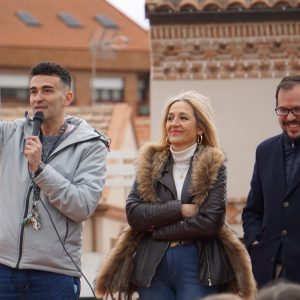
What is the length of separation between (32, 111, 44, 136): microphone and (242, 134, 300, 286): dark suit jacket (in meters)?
1.30

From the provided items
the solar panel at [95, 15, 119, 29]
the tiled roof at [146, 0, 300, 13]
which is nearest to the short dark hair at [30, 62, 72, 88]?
the tiled roof at [146, 0, 300, 13]

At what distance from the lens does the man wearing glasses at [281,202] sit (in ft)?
19.2

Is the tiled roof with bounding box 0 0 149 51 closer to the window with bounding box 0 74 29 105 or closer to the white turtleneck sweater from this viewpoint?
the window with bounding box 0 74 29 105

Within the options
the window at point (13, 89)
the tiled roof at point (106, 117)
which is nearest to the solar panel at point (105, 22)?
the window at point (13, 89)

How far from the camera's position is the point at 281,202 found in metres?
5.88

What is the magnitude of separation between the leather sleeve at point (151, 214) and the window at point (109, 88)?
5010 cm

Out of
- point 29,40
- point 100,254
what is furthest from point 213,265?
point 29,40

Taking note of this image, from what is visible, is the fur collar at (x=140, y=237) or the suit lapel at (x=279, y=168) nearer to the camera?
the fur collar at (x=140, y=237)

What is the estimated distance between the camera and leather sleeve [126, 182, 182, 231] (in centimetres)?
572

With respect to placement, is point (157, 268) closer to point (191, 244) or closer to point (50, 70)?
point (191, 244)

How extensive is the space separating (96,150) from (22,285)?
0.86 metres

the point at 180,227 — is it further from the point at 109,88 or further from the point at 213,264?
the point at 109,88

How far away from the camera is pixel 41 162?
18.0 feet

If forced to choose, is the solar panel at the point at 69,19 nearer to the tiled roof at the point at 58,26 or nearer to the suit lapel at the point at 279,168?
the tiled roof at the point at 58,26
